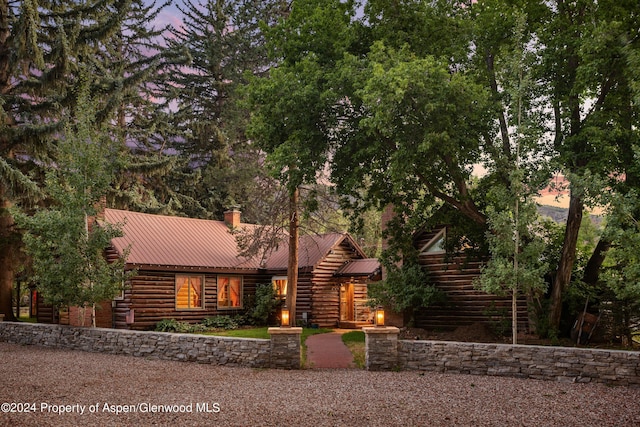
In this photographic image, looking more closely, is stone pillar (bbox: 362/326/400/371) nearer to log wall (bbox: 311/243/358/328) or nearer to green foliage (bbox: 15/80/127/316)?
green foliage (bbox: 15/80/127/316)

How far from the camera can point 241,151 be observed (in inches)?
1373

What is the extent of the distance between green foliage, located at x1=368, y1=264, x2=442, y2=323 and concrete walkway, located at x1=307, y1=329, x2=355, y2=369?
197cm

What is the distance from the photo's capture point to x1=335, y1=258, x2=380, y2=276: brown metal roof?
23797 millimetres

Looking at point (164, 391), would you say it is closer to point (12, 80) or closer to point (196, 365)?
point (196, 365)

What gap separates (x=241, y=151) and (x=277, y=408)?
27.8 m

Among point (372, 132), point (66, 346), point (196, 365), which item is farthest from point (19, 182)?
point (372, 132)

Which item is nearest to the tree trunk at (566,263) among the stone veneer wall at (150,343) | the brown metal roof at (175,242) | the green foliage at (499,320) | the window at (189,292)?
the green foliage at (499,320)

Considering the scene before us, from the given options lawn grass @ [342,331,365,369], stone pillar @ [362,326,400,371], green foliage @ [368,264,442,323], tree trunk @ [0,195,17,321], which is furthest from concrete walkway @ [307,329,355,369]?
tree trunk @ [0,195,17,321]

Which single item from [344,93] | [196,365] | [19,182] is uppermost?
[344,93]

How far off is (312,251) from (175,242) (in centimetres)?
582

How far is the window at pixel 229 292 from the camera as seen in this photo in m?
24.0

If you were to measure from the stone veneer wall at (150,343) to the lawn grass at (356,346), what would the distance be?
229 cm

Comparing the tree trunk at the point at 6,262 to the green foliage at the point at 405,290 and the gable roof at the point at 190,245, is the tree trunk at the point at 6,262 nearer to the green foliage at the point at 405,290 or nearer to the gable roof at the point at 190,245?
the gable roof at the point at 190,245

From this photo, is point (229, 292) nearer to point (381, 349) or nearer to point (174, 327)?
point (174, 327)
